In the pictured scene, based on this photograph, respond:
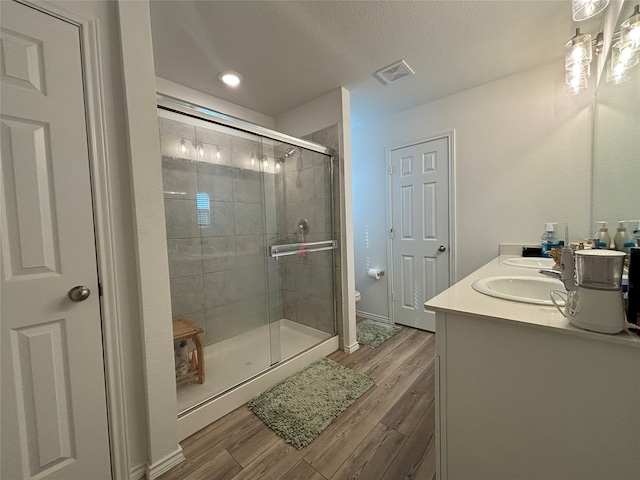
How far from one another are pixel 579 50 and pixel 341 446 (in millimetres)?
2629

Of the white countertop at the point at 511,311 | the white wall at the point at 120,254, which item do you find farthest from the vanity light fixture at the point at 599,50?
the white wall at the point at 120,254

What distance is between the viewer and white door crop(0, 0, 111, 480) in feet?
2.84

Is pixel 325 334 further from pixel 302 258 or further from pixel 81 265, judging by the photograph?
pixel 81 265

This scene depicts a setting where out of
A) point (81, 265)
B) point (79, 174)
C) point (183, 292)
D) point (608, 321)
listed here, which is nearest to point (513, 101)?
point (608, 321)

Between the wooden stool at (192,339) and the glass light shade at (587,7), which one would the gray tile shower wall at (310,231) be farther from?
the glass light shade at (587,7)

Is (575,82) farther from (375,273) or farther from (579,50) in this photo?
(375,273)

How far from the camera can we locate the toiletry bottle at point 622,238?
105 cm

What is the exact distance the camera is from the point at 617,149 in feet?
4.16

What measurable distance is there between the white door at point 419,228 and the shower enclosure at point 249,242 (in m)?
0.86

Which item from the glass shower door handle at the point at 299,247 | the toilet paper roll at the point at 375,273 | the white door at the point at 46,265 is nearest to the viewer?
the white door at the point at 46,265

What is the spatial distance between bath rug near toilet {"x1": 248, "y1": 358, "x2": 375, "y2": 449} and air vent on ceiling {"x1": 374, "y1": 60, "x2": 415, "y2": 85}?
2.37m

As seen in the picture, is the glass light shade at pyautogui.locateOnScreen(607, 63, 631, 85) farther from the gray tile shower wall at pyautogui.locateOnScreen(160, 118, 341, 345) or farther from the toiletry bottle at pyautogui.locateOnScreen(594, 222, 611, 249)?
the gray tile shower wall at pyautogui.locateOnScreen(160, 118, 341, 345)

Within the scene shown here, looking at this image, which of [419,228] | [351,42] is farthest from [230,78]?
[419,228]

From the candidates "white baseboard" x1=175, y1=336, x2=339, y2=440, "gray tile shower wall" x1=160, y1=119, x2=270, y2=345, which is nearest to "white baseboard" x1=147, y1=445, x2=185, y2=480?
"white baseboard" x1=175, y1=336, x2=339, y2=440
